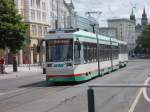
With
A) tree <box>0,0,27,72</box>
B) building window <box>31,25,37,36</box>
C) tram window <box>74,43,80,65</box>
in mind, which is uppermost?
building window <box>31,25,37,36</box>

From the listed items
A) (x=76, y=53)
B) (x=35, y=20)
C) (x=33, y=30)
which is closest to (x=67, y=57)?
(x=76, y=53)

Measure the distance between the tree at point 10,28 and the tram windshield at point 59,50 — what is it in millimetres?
25193

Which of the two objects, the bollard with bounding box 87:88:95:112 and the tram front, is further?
the tram front

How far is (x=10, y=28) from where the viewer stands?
174 ft

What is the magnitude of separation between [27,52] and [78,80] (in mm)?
80731

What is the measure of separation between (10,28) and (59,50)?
85.2 feet

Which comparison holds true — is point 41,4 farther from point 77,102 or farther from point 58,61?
point 77,102

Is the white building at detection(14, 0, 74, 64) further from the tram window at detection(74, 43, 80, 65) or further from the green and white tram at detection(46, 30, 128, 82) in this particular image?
the tram window at detection(74, 43, 80, 65)

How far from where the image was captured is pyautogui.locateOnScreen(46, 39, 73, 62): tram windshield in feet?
91.1

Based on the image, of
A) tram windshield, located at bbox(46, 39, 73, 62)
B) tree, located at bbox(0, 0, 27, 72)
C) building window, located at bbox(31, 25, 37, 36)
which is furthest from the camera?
building window, located at bbox(31, 25, 37, 36)

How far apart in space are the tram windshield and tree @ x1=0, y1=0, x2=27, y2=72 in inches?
992

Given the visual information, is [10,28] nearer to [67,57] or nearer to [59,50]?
[59,50]

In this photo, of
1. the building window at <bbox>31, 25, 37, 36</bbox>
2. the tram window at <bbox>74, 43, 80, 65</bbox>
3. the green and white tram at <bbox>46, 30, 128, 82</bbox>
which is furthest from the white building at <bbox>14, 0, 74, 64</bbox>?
the tram window at <bbox>74, 43, 80, 65</bbox>

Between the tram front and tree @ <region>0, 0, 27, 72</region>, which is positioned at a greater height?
tree @ <region>0, 0, 27, 72</region>
